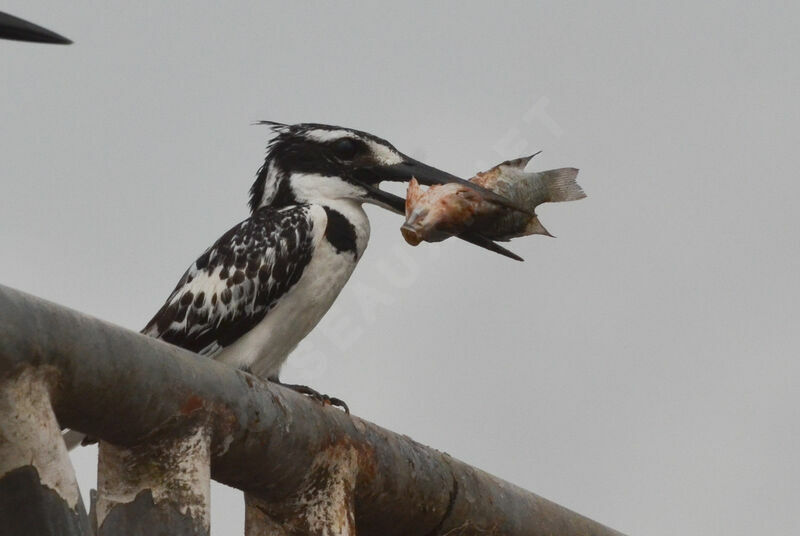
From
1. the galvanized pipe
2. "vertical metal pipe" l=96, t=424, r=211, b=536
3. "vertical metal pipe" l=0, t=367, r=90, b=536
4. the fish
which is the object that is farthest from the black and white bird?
"vertical metal pipe" l=0, t=367, r=90, b=536

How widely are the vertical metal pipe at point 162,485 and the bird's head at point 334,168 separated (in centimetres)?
296

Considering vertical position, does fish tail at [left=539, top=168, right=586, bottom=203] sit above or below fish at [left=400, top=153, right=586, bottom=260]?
above

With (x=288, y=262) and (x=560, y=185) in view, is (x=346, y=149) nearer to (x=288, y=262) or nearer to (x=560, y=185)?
(x=288, y=262)

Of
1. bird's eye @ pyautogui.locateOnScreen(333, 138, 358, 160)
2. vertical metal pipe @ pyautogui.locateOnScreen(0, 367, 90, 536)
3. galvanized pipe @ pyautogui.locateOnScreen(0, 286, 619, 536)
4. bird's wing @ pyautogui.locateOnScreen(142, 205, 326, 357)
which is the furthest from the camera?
bird's eye @ pyautogui.locateOnScreen(333, 138, 358, 160)

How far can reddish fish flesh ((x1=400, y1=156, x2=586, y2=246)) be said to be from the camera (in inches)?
244

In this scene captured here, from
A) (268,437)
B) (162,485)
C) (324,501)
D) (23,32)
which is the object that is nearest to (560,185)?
(324,501)

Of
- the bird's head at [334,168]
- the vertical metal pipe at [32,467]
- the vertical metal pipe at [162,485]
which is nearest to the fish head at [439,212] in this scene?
the bird's head at [334,168]

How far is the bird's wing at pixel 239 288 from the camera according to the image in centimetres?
671

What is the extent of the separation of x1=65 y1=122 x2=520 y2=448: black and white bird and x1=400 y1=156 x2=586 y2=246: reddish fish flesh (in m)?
0.41

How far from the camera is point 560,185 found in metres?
6.24

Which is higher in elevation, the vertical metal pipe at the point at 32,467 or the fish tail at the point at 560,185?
the fish tail at the point at 560,185

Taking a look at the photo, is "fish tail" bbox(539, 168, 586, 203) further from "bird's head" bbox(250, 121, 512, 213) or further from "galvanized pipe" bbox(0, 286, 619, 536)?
"galvanized pipe" bbox(0, 286, 619, 536)

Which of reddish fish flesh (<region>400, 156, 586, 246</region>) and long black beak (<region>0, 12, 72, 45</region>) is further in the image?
reddish fish flesh (<region>400, 156, 586, 246</region>)

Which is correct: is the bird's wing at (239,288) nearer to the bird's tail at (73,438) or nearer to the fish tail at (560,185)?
the bird's tail at (73,438)
